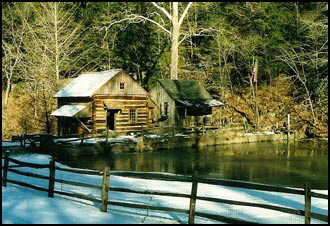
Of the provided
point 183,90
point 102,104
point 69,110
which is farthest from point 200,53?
point 69,110

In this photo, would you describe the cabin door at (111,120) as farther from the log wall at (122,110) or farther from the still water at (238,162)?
the still water at (238,162)

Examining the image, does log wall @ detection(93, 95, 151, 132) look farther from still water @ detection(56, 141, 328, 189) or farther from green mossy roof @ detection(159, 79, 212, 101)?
still water @ detection(56, 141, 328, 189)

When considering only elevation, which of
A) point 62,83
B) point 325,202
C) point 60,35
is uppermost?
point 60,35

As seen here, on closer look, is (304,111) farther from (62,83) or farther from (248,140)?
(62,83)

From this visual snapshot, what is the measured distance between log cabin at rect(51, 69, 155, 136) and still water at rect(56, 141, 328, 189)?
5.44 m

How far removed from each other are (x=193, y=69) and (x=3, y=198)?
136ft

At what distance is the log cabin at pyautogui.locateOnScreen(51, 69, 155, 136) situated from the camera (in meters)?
31.3

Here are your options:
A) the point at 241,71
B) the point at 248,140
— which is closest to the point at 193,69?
the point at 241,71

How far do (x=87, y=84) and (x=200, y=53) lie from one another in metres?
22.2

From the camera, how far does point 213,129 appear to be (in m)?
38.6

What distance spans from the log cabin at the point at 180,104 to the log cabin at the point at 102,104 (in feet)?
10.8

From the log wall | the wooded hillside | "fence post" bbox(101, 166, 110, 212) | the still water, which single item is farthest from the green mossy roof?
"fence post" bbox(101, 166, 110, 212)

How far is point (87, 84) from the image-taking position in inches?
1304

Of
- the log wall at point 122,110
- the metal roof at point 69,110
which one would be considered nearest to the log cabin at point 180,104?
the log wall at point 122,110
